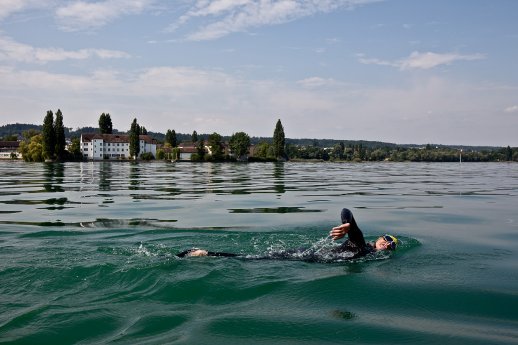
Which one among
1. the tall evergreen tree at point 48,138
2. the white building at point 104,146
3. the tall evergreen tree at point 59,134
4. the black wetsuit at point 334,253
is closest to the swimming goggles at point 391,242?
the black wetsuit at point 334,253

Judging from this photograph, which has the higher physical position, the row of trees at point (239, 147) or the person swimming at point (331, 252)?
the row of trees at point (239, 147)

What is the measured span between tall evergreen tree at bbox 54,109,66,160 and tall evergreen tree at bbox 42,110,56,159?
1.18 metres

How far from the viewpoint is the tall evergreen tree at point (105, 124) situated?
594 feet

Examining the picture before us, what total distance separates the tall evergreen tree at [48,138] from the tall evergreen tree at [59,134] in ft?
3.88

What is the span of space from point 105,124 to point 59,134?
193 ft

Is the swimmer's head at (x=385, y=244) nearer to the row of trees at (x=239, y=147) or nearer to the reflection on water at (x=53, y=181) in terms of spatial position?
the reflection on water at (x=53, y=181)

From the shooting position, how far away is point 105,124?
181 metres

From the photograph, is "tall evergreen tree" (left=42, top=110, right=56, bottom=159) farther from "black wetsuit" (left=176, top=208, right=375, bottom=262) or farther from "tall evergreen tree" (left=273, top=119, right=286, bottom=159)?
"black wetsuit" (left=176, top=208, right=375, bottom=262)

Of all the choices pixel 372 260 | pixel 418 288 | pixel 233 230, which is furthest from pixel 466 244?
pixel 233 230

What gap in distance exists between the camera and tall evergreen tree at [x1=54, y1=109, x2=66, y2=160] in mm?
123312

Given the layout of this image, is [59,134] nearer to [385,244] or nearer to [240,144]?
[240,144]

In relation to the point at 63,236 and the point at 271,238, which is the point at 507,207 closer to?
the point at 271,238

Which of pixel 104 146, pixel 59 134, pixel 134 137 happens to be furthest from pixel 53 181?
pixel 104 146

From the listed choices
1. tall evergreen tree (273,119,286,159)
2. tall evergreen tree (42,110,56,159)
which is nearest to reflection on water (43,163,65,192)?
tall evergreen tree (42,110,56,159)
